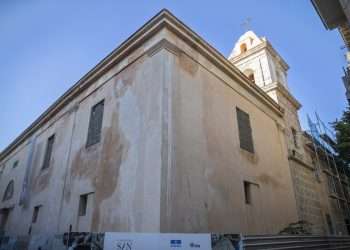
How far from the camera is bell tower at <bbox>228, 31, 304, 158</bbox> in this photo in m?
15.4

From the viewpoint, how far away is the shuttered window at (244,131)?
400 inches

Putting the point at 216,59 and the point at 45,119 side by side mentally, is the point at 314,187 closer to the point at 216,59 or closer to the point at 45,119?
the point at 216,59

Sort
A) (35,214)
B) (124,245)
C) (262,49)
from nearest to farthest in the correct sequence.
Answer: (124,245) → (35,214) → (262,49)

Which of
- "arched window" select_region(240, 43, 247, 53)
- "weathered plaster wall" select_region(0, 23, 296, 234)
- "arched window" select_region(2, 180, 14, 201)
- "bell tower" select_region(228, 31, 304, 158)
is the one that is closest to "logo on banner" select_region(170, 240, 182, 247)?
"weathered plaster wall" select_region(0, 23, 296, 234)

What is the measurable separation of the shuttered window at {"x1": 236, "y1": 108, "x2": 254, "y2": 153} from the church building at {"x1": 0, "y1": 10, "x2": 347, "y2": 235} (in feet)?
0.25

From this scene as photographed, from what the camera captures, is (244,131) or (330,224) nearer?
(244,131)

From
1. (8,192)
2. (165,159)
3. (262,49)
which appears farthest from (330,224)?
(8,192)

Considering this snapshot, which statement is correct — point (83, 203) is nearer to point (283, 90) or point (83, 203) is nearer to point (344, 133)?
point (283, 90)

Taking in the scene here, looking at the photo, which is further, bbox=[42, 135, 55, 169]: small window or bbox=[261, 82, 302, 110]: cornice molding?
bbox=[261, 82, 302, 110]: cornice molding

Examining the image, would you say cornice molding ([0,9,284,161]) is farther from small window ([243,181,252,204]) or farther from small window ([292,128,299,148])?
small window ([243,181,252,204])

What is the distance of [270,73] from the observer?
16062 millimetres

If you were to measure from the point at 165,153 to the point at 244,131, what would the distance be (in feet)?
16.8

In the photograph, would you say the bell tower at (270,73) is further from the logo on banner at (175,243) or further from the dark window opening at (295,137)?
the logo on banner at (175,243)

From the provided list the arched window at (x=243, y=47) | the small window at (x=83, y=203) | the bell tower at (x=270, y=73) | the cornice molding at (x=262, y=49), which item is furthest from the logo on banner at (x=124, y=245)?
the arched window at (x=243, y=47)
